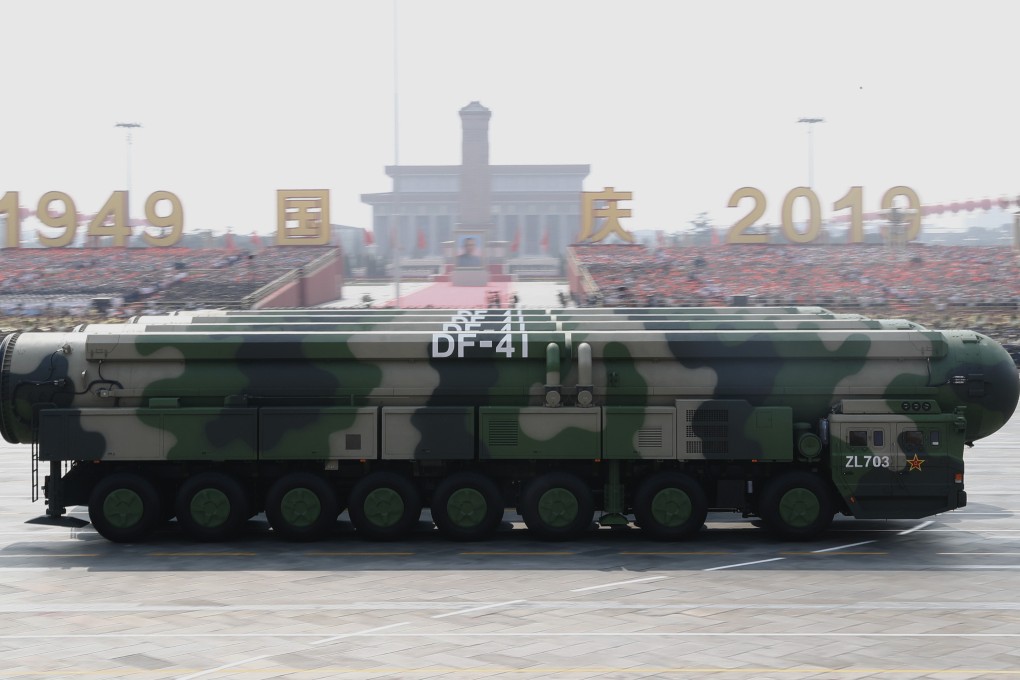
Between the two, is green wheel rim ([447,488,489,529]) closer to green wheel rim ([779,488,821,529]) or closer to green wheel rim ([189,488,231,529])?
green wheel rim ([189,488,231,529])

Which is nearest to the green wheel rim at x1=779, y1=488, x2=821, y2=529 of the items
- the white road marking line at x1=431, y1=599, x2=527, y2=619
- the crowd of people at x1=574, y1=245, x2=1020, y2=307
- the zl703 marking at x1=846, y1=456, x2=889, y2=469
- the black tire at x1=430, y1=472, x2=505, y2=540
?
the zl703 marking at x1=846, y1=456, x2=889, y2=469

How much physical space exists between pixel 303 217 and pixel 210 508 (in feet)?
205

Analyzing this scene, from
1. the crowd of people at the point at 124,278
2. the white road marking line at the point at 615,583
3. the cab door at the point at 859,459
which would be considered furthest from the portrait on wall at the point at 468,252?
the white road marking line at the point at 615,583

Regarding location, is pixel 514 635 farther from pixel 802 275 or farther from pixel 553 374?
pixel 802 275

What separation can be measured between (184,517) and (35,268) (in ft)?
207

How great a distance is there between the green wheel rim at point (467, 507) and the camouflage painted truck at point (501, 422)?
24mm

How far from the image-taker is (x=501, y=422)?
17.5 m

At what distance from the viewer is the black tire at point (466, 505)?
17.7 metres

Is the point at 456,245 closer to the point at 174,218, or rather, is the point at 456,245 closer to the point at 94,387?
the point at 174,218

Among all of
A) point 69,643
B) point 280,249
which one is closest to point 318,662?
point 69,643

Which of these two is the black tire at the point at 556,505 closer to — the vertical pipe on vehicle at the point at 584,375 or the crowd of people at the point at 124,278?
the vertical pipe on vehicle at the point at 584,375

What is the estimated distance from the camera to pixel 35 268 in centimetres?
7606

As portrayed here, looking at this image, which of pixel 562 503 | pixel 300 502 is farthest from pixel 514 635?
pixel 300 502

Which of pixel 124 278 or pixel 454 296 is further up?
pixel 124 278
